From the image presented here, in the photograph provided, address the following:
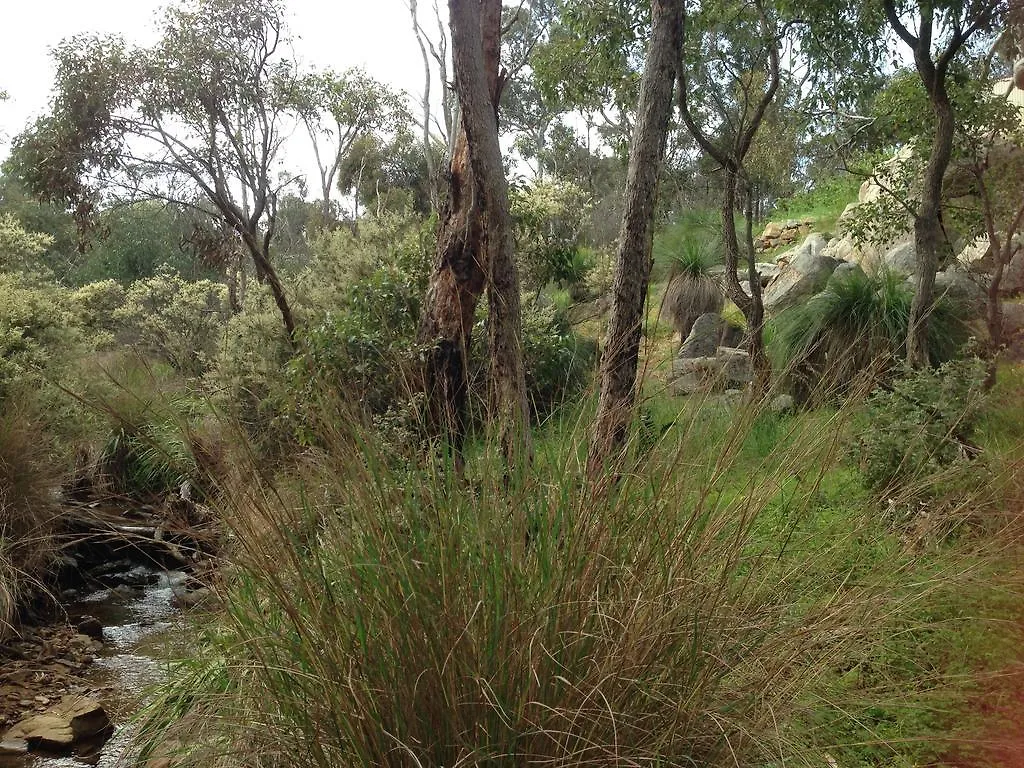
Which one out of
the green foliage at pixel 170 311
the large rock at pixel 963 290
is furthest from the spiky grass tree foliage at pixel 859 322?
the green foliage at pixel 170 311

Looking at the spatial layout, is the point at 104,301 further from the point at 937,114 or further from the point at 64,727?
the point at 937,114

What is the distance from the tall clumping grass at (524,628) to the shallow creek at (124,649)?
1.60 m

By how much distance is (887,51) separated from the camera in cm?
794

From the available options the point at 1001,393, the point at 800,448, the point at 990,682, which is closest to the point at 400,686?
the point at 800,448

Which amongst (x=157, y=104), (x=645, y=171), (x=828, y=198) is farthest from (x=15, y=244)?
(x=828, y=198)

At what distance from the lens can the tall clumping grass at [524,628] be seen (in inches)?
73.2

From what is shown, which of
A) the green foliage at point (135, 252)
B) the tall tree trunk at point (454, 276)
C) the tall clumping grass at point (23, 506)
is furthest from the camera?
the green foliage at point (135, 252)

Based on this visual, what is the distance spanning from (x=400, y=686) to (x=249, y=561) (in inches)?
23.4

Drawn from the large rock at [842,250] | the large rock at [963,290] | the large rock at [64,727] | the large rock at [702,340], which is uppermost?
the large rock at [842,250]

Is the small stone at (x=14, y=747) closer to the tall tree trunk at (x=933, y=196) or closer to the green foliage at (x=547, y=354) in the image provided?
the green foliage at (x=547, y=354)

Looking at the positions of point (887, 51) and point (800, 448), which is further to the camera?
point (887, 51)

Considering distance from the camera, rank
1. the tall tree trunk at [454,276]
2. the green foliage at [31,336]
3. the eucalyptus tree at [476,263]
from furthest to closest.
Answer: the green foliage at [31,336] → the tall tree trunk at [454,276] → the eucalyptus tree at [476,263]

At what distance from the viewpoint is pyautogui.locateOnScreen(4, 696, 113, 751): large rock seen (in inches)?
185

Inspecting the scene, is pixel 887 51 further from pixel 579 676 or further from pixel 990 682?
pixel 579 676
